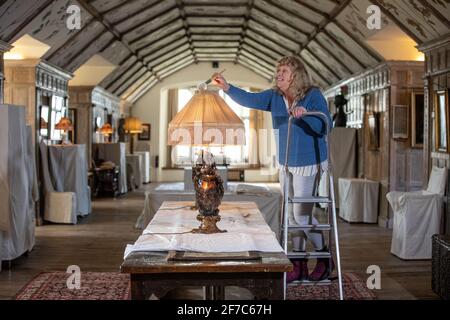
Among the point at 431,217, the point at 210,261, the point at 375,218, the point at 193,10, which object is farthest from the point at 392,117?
the point at 210,261

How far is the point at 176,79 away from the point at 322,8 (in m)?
10.7

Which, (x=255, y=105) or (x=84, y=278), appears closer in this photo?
(x=255, y=105)

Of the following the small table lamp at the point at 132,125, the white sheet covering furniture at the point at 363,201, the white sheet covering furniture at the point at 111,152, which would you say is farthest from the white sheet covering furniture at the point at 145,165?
the white sheet covering furniture at the point at 363,201

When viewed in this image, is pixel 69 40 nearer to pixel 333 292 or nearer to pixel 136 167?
pixel 333 292

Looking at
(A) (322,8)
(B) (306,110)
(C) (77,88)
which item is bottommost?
(B) (306,110)

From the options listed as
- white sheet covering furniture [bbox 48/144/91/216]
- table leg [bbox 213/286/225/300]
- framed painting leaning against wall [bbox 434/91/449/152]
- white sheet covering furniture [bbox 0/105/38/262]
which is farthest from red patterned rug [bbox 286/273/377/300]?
white sheet covering furniture [bbox 48/144/91/216]

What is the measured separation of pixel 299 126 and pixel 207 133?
0.67 m

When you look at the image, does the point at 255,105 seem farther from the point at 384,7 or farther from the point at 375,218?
the point at 375,218

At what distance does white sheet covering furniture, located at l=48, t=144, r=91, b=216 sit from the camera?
33.3 ft

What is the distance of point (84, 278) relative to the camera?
588 cm

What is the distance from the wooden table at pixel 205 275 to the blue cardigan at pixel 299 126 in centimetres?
135

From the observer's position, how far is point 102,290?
5367 millimetres
